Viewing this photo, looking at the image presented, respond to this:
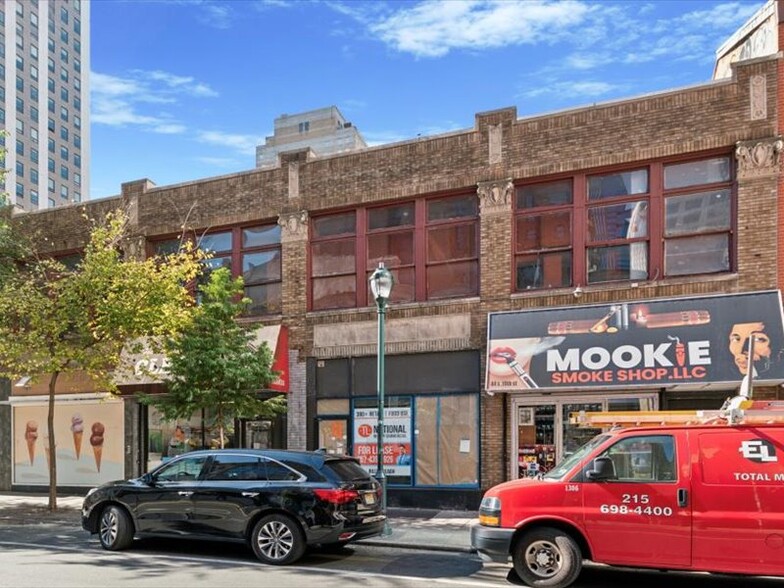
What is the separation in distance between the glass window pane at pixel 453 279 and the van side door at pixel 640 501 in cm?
778

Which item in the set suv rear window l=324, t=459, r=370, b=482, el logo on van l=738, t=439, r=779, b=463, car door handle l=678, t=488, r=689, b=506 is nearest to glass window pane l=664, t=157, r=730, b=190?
el logo on van l=738, t=439, r=779, b=463

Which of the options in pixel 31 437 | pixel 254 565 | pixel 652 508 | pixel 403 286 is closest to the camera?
pixel 652 508

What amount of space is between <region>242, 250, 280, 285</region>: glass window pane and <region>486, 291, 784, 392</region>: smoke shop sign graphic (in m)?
5.73

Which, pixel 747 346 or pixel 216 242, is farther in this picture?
pixel 216 242

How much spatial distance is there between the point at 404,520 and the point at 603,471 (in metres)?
6.49

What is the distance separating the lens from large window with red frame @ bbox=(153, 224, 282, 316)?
1794 cm

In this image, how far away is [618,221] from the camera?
1468 centimetres

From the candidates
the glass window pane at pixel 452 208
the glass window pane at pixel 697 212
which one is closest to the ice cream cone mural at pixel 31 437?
the glass window pane at pixel 452 208

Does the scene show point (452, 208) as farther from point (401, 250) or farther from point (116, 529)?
point (116, 529)

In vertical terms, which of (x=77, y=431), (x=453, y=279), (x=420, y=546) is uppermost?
(x=453, y=279)

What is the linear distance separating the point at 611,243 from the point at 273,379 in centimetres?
723

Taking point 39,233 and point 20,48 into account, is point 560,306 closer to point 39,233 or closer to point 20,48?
point 39,233

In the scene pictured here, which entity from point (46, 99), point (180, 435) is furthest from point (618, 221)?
point (46, 99)

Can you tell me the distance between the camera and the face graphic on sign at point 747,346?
12.5 meters
